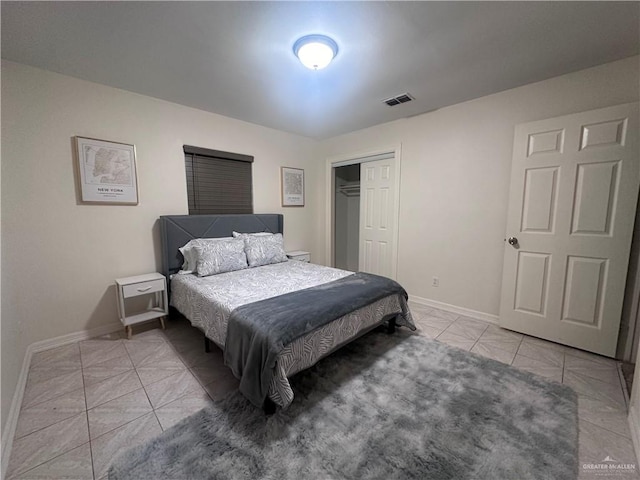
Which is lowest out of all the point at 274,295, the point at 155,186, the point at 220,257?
the point at 274,295

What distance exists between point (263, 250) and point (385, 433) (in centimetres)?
233

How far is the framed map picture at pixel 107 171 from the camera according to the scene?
241cm

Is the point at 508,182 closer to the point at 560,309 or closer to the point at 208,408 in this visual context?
the point at 560,309

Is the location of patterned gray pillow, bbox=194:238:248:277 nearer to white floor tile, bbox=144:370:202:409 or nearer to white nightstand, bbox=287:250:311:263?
white nightstand, bbox=287:250:311:263

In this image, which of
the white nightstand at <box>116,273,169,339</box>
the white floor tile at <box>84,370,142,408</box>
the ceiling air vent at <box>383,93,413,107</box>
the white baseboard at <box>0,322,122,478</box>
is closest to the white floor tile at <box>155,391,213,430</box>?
the white floor tile at <box>84,370,142,408</box>

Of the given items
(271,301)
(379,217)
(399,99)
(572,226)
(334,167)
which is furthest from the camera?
(334,167)

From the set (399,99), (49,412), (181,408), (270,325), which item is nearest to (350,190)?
(399,99)

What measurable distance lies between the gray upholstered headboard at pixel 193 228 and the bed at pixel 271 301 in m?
0.01

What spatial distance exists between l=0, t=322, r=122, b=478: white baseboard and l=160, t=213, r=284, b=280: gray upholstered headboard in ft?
2.64

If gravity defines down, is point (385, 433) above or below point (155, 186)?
below

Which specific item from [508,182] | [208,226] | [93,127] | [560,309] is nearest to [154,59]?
[93,127]

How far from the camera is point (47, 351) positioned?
2.29 metres

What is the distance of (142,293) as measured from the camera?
2.51 m

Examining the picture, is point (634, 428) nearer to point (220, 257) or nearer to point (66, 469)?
point (66, 469)
